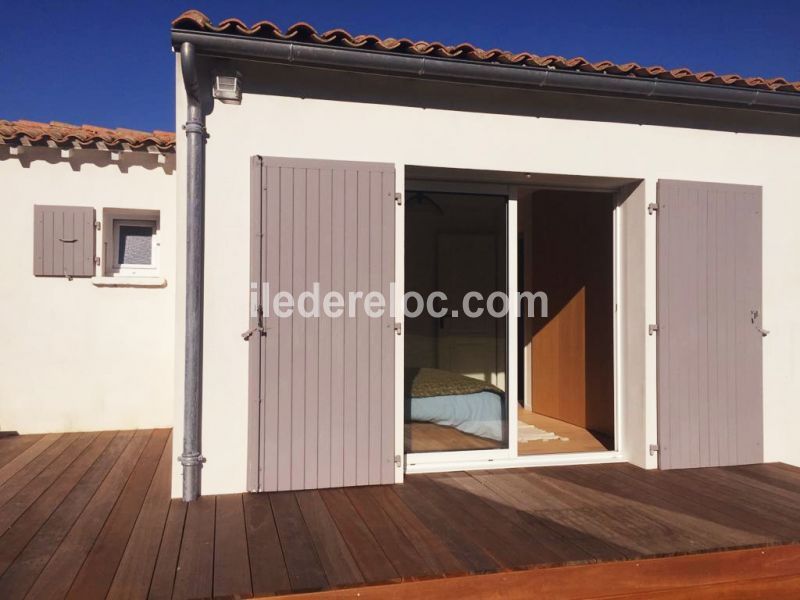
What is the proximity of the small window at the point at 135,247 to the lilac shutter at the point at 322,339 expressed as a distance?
9.08ft

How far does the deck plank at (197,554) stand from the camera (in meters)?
2.74

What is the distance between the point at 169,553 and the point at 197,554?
0.15 meters

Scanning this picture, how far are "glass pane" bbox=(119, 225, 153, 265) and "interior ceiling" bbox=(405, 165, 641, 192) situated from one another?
314 centimetres

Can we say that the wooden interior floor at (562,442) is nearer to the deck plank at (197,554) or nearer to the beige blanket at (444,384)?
the beige blanket at (444,384)

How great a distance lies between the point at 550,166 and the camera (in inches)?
182

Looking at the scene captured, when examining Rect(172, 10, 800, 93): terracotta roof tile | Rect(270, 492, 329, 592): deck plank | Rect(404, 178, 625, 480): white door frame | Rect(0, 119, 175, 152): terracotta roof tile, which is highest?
Rect(172, 10, 800, 93): terracotta roof tile

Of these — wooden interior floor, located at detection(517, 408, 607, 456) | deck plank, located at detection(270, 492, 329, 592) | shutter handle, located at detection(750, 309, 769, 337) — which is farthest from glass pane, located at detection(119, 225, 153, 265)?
shutter handle, located at detection(750, 309, 769, 337)

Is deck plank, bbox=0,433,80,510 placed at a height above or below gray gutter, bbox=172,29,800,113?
below

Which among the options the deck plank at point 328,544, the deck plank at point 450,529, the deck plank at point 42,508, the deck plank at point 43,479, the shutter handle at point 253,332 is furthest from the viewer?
the shutter handle at point 253,332

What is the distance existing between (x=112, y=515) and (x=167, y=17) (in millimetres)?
2998

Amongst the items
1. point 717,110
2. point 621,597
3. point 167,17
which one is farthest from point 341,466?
point 717,110

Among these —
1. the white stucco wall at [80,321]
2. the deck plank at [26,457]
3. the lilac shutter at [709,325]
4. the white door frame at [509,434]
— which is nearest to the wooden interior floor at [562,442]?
the white door frame at [509,434]

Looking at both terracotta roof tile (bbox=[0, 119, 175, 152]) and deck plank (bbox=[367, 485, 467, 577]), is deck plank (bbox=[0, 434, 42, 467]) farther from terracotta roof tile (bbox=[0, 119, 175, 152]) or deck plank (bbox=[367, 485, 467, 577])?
deck plank (bbox=[367, 485, 467, 577])

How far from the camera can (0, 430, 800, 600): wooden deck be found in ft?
9.37
